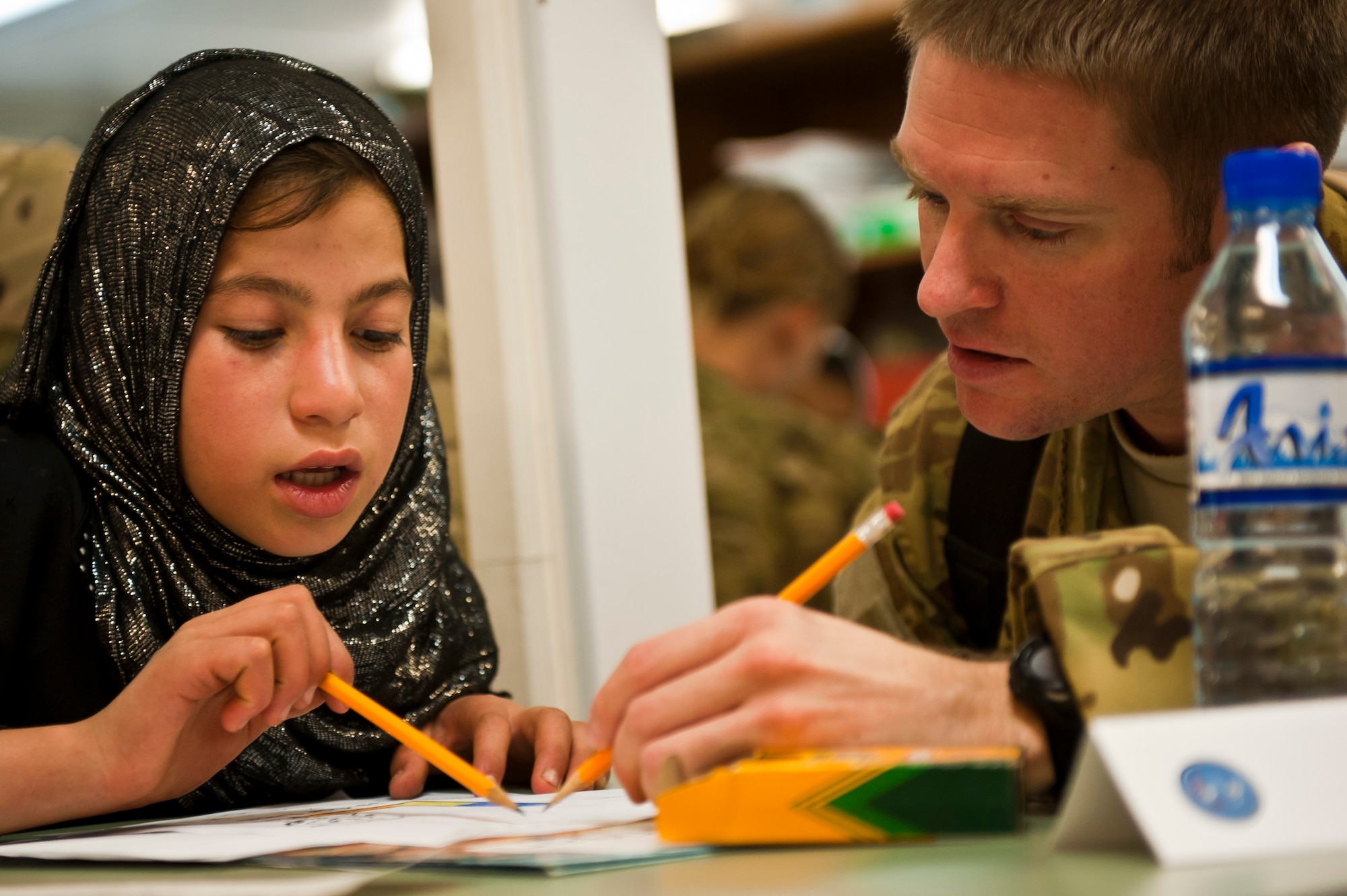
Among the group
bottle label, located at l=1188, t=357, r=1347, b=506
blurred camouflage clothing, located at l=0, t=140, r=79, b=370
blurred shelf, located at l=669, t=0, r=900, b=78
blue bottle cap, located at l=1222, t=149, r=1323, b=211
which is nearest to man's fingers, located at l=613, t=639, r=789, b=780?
bottle label, located at l=1188, t=357, r=1347, b=506

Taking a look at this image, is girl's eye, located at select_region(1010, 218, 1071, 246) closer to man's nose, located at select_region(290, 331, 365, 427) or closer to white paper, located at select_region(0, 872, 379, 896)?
man's nose, located at select_region(290, 331, 365, 427)

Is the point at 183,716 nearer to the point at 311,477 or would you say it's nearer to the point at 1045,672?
the point at 311,477

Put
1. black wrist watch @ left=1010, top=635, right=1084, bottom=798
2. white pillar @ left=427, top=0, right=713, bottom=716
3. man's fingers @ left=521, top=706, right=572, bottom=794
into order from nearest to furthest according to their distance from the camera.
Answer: black wrist watch @ left=1010, top=635, right=1084, bottom=798 → man's fingers @ left=521, top=706, right=572, bottom=794 → white pillar @ left=427, top=0, right=713, bottom=716

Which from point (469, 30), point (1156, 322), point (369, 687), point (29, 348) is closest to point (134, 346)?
point (29, 348)

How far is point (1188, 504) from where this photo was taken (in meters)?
1.33

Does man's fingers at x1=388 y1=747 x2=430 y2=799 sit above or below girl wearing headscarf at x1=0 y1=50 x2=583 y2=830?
below

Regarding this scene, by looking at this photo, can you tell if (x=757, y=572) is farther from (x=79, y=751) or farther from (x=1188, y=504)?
(x=79, y=751)

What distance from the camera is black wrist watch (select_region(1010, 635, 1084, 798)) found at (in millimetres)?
803

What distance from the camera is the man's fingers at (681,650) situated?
81 cm

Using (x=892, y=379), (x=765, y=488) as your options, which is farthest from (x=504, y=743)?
(x=892, y=379)

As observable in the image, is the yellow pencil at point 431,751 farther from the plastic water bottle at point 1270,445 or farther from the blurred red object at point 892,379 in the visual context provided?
the blurred red object at point 892,379

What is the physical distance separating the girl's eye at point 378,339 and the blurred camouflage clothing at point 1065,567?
571mm

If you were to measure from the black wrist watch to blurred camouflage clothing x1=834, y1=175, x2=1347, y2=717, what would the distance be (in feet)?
0.06

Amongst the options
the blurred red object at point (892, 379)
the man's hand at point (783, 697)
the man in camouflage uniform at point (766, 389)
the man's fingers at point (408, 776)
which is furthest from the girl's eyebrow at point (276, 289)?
the blurred red object at point (892, 379)
